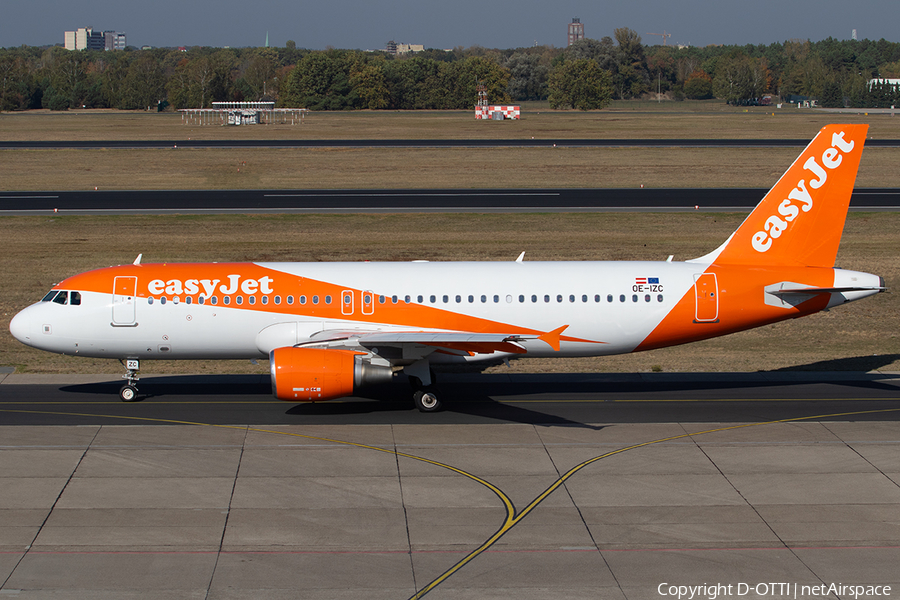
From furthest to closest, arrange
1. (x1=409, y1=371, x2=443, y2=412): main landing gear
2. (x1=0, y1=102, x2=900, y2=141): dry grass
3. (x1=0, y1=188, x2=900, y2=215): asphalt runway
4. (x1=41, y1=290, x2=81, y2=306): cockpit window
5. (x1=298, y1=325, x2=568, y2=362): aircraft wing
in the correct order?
(x1=0, y1=102, x2=900, y2=141): dry grass, (x1=0, y1=188, x2=900, y2=215): asphalt runway, (x1=41, y1=290, x2=81, y2=306): cockpit window, (x1=409, y1=371, x2=443, y2=412): main landing gear, (x1=298, y1=325, x2=568, y2=362): aircraft wing

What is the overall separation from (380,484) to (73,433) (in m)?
8.94

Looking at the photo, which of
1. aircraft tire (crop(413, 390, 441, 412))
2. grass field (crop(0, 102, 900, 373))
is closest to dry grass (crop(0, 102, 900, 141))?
grass field (crop(0, 102, 900, 373))

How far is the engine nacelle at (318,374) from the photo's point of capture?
23.5m

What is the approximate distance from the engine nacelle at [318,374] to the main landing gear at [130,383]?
5.50 metres

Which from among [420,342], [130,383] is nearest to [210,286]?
[130,383]

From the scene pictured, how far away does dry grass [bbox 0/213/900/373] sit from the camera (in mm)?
32344

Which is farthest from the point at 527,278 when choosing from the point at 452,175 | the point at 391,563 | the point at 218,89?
the point at 218,89

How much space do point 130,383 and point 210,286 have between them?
160 inches

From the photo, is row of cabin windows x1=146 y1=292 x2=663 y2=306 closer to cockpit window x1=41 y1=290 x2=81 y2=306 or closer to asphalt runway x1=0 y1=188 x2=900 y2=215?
cockpit window x1=41 y1=290 x2=81 y2=306

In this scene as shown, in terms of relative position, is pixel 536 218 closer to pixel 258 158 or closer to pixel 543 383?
pixel 543 383

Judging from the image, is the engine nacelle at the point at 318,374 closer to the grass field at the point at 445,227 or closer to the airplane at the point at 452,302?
the airplane at the point at 452,302

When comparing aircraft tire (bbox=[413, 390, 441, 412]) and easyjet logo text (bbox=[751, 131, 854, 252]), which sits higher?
easyjet logo text (bbox=[751, 131, 854, 252])

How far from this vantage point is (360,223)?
57.5m

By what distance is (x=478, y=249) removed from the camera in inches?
1925
